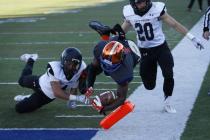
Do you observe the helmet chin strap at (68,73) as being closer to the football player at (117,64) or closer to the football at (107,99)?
the football player at (117,64)

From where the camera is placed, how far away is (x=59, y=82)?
24.9 ft

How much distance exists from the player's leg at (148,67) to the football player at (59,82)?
833mm

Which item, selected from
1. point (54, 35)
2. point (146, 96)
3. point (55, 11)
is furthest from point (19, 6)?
point (146, 96)

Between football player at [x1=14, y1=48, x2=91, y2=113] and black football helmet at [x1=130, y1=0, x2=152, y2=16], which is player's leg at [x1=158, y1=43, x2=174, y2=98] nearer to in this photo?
black football helmet at [x1=130, y1=0, x2=152, y2=16]

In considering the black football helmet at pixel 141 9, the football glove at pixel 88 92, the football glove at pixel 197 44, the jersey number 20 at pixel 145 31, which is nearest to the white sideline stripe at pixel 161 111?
the football glove at pixel 88 92

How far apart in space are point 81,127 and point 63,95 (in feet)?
1.56

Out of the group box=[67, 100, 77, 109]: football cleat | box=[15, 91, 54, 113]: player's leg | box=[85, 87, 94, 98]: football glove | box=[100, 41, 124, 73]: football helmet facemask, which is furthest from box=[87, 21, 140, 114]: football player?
box=[15, 91, 54, 113]: player's leg

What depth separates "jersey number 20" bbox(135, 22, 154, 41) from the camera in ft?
25.1

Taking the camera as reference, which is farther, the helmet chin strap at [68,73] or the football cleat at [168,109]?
the football cleat at [168,109]

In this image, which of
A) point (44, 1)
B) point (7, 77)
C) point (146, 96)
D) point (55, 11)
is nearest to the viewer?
point (146, 96)

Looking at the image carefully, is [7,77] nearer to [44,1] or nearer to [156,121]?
[156,121]

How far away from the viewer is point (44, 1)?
91.7 feet

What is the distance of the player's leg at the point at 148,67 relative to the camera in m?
7.84

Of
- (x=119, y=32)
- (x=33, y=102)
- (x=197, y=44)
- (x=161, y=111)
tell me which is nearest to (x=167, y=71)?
(x=197, y=44)
